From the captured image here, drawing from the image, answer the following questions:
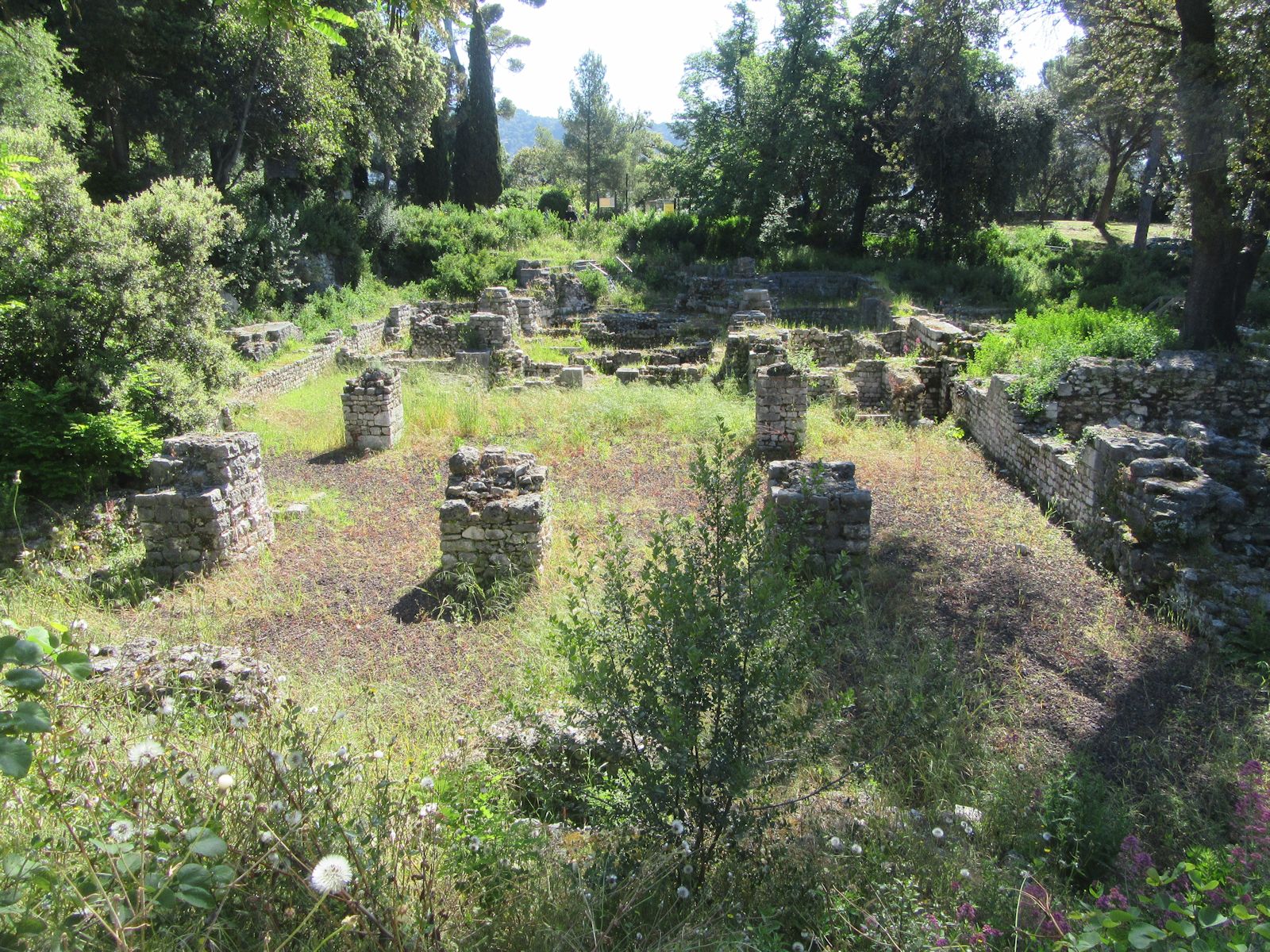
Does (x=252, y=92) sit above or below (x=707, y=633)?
above

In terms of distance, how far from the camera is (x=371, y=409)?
12.2 m

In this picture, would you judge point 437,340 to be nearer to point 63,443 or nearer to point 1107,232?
point 63,443

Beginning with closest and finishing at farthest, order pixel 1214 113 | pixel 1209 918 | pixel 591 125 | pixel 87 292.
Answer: pixel 1209 918 < pixel 87 292 < pixel 1214 113 < pixel 591 125

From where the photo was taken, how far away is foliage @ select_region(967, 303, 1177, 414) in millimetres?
10812

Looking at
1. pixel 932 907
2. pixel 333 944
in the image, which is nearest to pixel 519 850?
pixel 333 944

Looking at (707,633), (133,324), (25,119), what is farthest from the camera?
(25,119)

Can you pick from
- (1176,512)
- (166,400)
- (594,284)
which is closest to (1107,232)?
(594,284)

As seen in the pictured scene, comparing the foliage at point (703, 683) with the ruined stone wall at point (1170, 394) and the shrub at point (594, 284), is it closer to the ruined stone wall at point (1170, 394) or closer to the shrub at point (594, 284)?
the ruined stone wall at point (1170, 394)

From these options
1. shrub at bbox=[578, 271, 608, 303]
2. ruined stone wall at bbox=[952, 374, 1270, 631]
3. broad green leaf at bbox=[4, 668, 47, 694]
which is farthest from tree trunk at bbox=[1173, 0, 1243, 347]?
shrub at bbox=[578, 271, 608, 303]

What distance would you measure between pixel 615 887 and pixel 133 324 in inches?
445

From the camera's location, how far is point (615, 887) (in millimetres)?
3098

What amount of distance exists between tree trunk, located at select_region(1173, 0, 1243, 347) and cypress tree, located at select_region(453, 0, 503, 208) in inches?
1120

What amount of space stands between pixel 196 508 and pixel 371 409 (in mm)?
4515

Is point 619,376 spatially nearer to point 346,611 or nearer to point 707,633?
point 346,611
